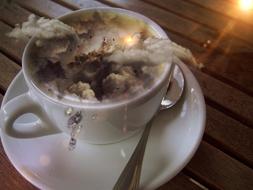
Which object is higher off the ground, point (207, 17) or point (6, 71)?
point (207, 17)

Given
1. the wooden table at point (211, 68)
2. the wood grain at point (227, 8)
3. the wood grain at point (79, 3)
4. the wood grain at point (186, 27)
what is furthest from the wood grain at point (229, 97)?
the wood grain at point (79, 3)

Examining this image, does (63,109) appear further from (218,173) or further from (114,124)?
(218,173)

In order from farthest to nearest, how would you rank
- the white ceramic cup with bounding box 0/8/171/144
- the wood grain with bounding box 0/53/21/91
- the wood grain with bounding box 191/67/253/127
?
the wood grain with bounding box 0/53/21/91 → the wood grain with bounding box 191/67/253/127 → the white ceramic cup with bounding box 0/8/171/144

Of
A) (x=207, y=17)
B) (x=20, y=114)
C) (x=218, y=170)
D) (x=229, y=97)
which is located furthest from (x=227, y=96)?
(x=20, y=114)

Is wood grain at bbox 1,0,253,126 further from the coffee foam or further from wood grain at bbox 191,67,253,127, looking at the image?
the coffee foam

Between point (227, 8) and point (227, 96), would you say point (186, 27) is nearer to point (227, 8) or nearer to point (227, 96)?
point (227, 8)

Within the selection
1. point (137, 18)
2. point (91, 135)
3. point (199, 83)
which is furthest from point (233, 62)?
point (91, 135)

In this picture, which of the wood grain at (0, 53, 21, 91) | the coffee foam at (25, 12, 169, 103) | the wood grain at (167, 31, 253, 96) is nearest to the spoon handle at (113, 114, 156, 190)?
the coffee foam at (25, 12, 169, 103)

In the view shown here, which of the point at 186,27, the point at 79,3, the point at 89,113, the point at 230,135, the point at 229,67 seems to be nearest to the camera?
the point at 89,113
